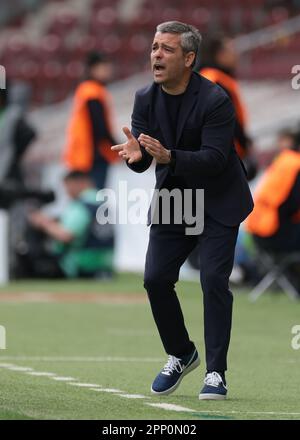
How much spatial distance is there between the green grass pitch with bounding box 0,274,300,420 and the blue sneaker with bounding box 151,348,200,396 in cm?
7

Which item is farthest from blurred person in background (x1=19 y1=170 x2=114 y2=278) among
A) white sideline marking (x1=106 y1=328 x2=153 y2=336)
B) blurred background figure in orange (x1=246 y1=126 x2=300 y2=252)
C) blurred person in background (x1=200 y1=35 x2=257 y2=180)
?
white sideline marking (x1=106 y1=328 x2=153 y2=336)

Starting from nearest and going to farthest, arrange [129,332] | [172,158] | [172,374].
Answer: [172,158] < [172,374] < [129,332]

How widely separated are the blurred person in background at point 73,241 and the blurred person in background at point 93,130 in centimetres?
16

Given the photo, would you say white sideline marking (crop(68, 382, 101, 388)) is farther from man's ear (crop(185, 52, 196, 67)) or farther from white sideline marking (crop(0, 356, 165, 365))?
man's ear (crop(185, 52, 196, 67))

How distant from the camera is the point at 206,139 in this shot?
7633 mm

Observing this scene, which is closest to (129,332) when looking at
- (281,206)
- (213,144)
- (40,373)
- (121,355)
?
(121,355)

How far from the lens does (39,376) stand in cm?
867

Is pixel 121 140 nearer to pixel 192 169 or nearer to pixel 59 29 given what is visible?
pixel 59 29

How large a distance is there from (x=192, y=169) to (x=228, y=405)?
121 cm

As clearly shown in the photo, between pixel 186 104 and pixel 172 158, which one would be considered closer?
pixel 172 158

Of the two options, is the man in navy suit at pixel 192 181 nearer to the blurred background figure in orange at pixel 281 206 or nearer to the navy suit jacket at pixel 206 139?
the navy suit jacket at pixel 206 139

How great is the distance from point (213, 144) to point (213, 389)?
4.19ft

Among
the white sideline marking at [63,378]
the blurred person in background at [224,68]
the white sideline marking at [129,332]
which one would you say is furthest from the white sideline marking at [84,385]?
the blurred person in background at [224,68]

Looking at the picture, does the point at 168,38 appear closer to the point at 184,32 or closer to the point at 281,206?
the point at 184,32
